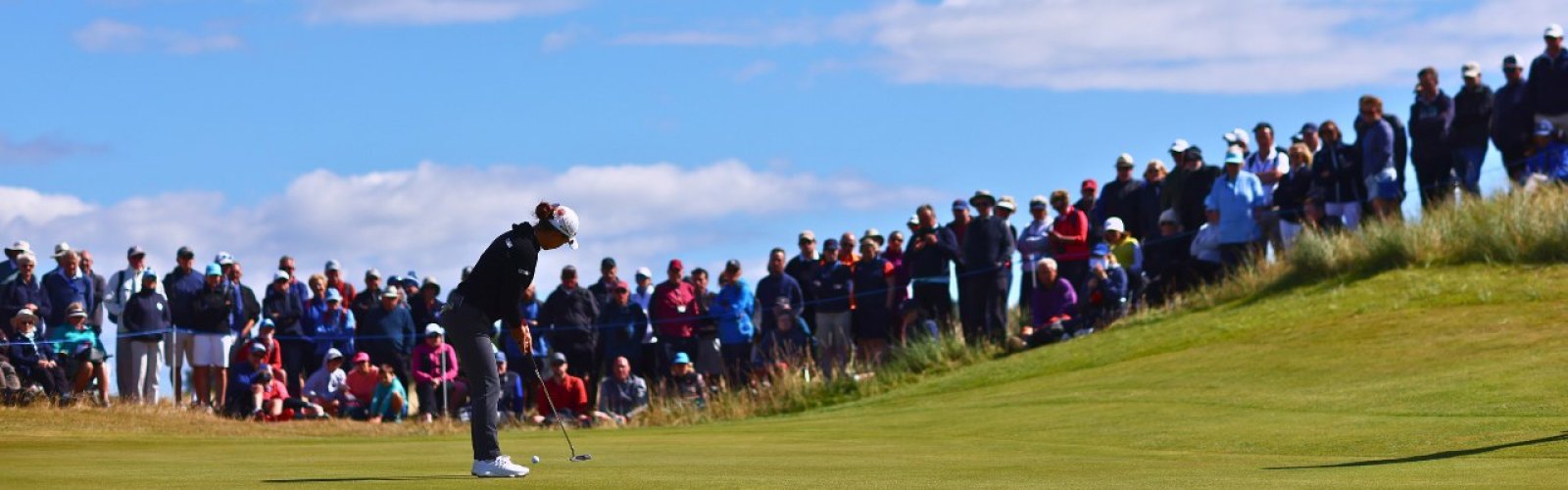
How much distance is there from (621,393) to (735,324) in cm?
181

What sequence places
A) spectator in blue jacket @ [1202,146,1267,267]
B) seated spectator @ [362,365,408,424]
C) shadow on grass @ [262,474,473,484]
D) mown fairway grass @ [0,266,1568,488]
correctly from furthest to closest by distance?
seated spectator @ [362,365,408,424], spectator in blue jacket @ [1202,146,1267,267], mown fairway grass @ [0,266,1568,488], shadow on grass @ [262,474,473,484]

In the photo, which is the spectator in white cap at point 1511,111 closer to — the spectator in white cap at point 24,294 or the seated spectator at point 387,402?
the seated spectator at point 387,402

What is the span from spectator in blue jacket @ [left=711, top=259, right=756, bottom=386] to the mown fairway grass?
6.45 feet

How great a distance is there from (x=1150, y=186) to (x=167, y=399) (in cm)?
1172

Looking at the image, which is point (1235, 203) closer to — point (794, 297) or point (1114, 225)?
point (1114, 225)

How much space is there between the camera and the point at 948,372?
83.4 feet

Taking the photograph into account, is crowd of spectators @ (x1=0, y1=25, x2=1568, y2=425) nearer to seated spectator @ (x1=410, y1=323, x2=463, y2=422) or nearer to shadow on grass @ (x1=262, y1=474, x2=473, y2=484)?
seated spectator @ (x1=410, y1=323, x2=463, y2=422)

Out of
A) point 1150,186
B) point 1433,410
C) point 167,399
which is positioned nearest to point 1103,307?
point 1150,186

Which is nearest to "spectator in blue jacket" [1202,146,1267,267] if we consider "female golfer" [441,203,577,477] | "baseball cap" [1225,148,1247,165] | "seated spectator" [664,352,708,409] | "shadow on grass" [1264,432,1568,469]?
"baseball cap" [1225,148,1247,165]

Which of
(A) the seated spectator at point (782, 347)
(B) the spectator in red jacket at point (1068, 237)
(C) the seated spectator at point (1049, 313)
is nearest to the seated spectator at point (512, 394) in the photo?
(A) the seated spectator at point (782, 347)

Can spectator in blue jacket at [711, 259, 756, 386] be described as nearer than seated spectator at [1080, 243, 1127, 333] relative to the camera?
No

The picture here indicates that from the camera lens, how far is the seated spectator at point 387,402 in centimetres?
2538

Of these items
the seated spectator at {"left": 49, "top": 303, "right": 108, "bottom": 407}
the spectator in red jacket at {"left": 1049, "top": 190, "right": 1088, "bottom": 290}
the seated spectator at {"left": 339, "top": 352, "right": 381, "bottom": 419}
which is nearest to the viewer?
the seated spectator at {"left": 49, "top": 303, "right": 108, "bottom": 407}

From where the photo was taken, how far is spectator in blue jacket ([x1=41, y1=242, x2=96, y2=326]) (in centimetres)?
2391
